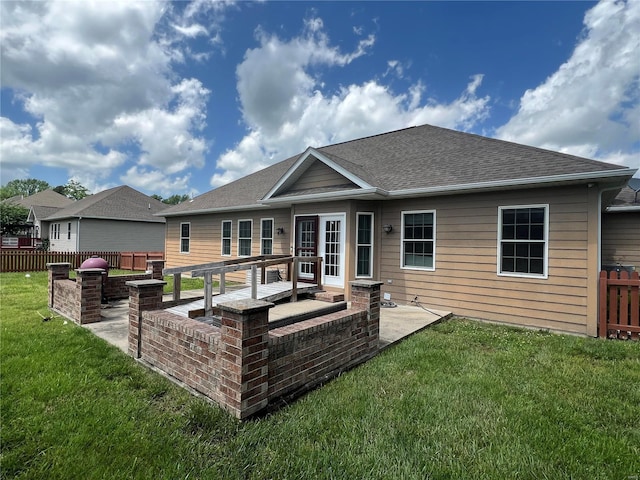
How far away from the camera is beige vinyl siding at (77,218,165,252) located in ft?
68.0

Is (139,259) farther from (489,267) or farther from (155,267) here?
(489,267)

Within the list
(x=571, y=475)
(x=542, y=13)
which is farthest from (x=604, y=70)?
(x=571, y=475)

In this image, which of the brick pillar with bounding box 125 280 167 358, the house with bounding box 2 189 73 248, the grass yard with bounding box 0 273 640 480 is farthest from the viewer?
the house with bounding box 2 189 73 248

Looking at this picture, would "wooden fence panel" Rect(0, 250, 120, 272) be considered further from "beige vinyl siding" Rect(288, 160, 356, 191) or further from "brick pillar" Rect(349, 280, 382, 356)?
"brick pillar" Rect(349, 280, 382, 356)

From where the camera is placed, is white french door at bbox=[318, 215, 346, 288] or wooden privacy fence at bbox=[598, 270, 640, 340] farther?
white french door at bbox=[318, 215, 346, 288]

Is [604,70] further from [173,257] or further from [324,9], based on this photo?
[173,257]

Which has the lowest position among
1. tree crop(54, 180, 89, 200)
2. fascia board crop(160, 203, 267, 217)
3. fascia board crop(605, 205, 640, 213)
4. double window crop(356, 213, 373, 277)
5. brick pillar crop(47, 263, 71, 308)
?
brick pillar crop(47, 263, 71, 308)

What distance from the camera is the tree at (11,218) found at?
29.4 metres

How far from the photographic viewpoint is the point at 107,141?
2497 centimetres

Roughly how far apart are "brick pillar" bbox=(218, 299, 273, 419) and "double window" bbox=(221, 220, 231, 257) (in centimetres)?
1019

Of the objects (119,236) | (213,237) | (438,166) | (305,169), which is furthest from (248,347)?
(119,236)

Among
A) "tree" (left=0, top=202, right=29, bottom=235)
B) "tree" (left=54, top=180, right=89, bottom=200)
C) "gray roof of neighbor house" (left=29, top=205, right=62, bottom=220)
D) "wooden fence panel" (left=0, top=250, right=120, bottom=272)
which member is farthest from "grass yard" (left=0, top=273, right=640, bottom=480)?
"tree" (left=54, top=180, right=89, bottom=200)

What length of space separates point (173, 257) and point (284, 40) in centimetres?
1073

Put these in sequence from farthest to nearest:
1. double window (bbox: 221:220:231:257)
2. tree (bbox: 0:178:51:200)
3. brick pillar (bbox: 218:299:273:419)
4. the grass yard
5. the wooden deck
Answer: tree (bbox: 0:178:51:200), double window (bbox: 221:220:231:257), the wooden deck, brick pillar (bbox: 218:299:273:419), the grass yard
